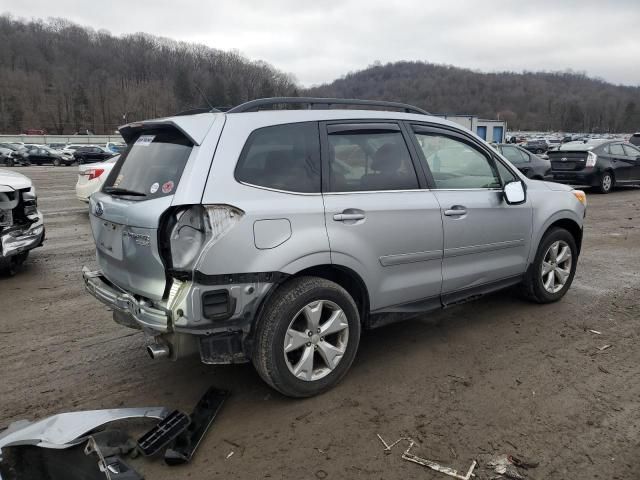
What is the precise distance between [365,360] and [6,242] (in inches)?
174

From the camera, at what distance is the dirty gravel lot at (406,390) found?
2.77 metres

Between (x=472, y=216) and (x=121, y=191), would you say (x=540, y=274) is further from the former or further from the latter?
(x=121, y=191)

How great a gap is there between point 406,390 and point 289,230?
135cm

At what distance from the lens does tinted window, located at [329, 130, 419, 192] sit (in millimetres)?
3461

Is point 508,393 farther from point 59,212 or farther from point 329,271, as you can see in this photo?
point 59,212

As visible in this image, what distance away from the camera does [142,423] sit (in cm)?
312

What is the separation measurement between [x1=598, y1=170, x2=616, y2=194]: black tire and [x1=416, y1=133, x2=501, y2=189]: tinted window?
12.5 meters

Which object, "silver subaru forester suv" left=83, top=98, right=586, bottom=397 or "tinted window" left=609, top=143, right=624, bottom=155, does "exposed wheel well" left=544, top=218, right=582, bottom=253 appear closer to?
"silver subaru forester suv" left=83, top=98, right=586, bottom=397

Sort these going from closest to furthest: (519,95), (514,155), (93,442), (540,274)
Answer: (93,442)
(540,274)
(514,155)
(519,95)

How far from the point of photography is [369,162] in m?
3.63

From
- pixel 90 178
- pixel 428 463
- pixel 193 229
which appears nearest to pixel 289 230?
pixel 193 229

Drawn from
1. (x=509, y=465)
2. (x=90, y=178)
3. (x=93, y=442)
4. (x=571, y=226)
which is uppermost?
(x=90, y=178)

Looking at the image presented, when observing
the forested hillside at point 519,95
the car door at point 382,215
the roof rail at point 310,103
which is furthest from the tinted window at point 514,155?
the forested hillside at point 519,95

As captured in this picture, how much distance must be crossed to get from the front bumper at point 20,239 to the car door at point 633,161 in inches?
621
